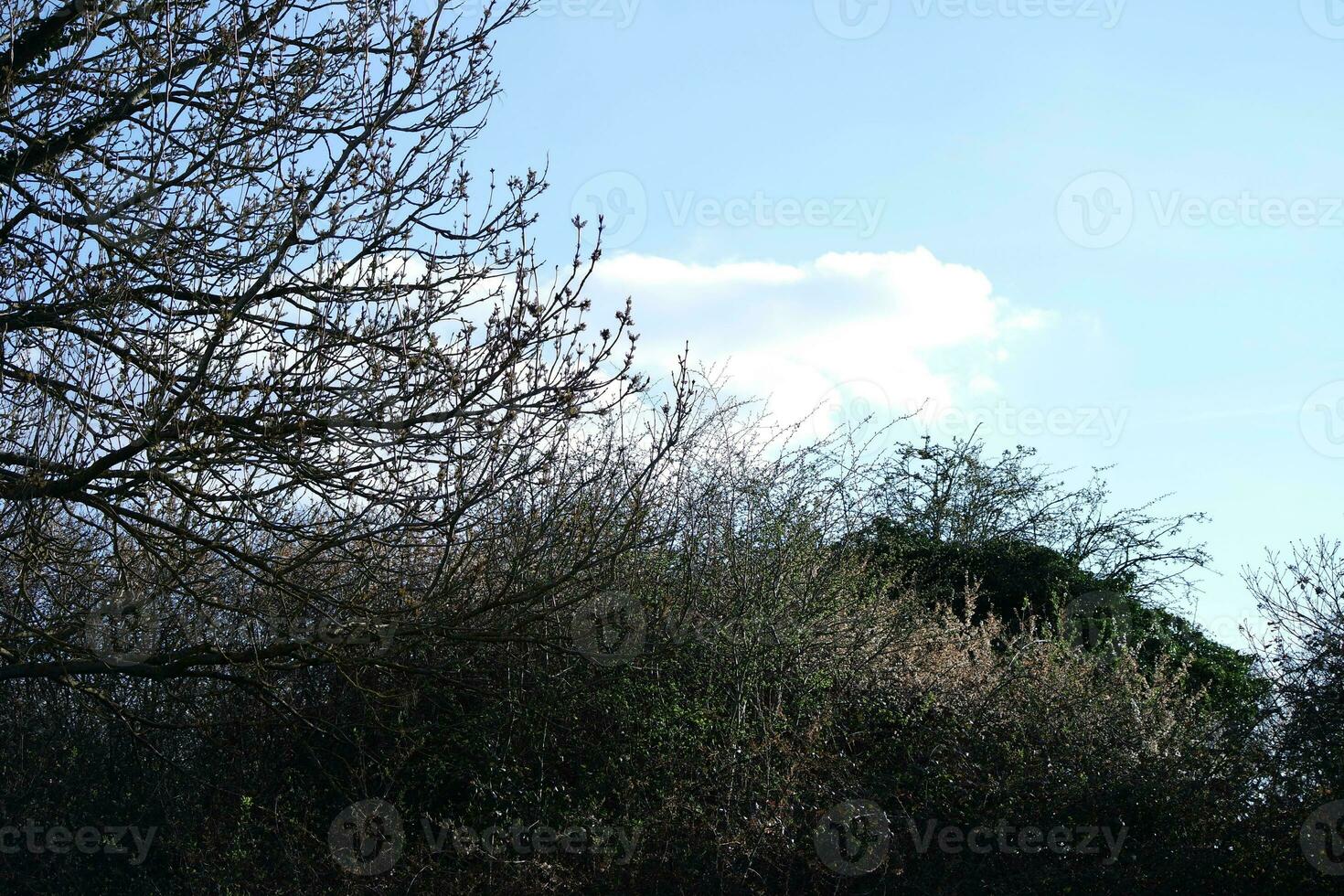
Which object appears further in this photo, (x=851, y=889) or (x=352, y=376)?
(x=851, y=889)

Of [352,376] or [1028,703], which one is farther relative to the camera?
[1028,703]

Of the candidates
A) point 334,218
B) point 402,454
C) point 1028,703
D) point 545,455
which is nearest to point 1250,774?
point 1028,703

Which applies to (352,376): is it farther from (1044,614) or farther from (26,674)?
(1044,614)

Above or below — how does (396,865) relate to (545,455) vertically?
below

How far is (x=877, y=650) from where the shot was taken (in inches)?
356

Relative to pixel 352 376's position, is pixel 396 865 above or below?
below

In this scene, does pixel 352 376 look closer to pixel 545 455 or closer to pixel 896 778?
pixel 545 455

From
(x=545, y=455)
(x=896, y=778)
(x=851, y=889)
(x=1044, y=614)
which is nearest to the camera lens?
(x=545, y=455)

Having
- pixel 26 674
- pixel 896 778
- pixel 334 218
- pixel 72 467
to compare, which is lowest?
pixel 896 778

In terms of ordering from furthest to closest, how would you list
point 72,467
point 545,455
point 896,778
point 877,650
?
point 877,650, point 896,778, point 545,455, point 72,467

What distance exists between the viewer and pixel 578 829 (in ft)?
25.3

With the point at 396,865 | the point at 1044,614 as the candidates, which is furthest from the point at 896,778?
the point at 1044,614

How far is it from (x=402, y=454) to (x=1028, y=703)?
17.7ft

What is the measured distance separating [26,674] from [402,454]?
7.76 ft
